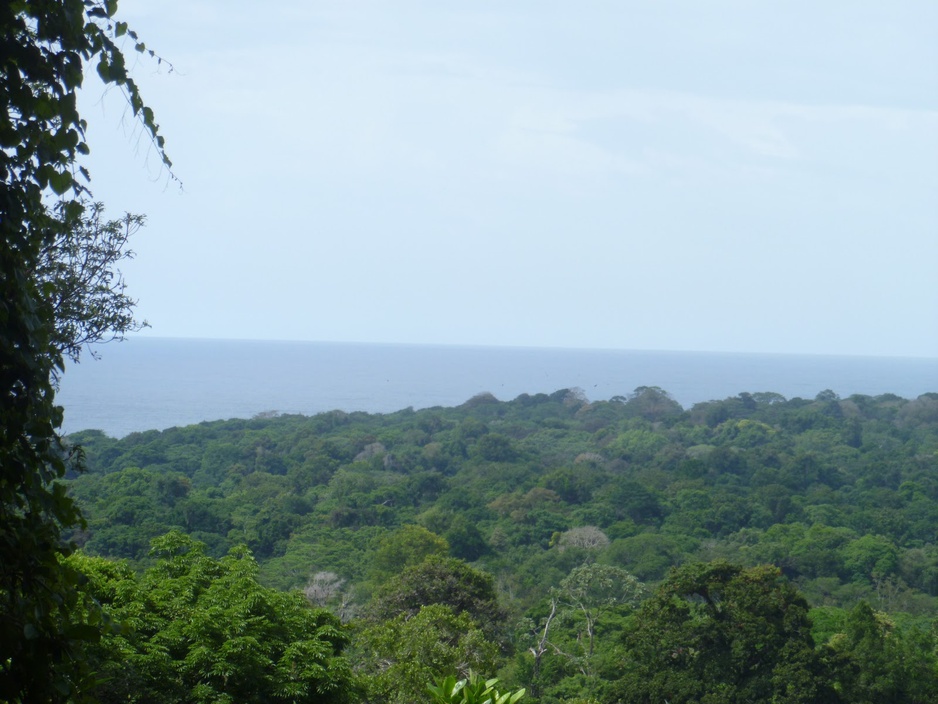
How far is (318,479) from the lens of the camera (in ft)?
120

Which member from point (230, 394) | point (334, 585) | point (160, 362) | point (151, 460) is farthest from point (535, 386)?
point (334, 585)

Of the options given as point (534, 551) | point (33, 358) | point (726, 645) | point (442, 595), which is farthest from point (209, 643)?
point (534, 551)

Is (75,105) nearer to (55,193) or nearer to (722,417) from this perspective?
(55,193)

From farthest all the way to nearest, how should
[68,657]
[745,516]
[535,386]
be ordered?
[535,386] → [745,516] → [68,657]

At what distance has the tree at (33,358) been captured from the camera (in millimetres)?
1821

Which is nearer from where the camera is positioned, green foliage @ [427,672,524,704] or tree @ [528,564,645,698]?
green foliage @ [427,672,524,704]

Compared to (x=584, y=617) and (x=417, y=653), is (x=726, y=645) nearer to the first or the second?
(x=584, y=617)

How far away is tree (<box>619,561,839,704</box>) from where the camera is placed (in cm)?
1286

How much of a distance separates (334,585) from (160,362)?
444ft

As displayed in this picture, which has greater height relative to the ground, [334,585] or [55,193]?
[55,193]

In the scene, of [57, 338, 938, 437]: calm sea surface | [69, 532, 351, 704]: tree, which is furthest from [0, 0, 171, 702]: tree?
[57, 338, 938, 437]: calm sea surface

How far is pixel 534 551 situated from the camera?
27.7 metres

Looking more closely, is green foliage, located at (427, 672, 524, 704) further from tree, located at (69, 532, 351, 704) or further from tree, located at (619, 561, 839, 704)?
tree, located at (619, 561, 839, 704)

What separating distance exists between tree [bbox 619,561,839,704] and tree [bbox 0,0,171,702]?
12.5 m
